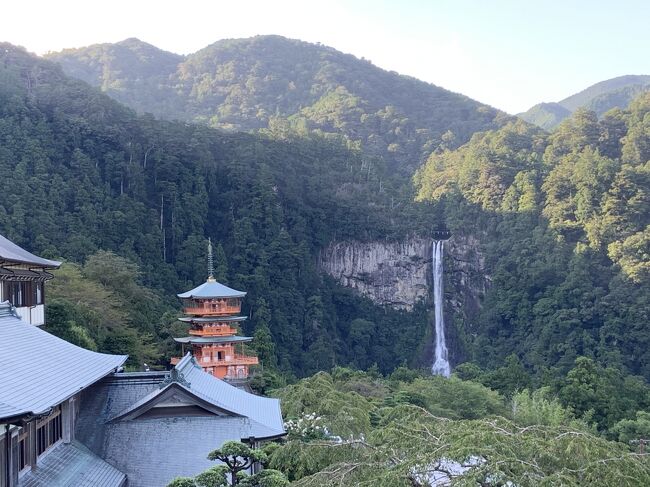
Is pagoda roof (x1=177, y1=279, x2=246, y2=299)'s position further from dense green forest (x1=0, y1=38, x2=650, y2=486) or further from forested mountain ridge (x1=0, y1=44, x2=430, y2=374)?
forested mountain ridge (x1=0, y1=44, x2=430, y2=374)

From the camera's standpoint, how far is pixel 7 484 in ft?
24.8

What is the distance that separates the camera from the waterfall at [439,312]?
5416 cm

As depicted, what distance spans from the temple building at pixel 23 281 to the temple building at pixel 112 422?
3990 mm

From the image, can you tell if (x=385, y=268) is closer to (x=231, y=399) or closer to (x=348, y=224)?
(x=348, y=224)

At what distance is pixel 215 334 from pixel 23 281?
13.6m

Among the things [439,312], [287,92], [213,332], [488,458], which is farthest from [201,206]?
[287,92]

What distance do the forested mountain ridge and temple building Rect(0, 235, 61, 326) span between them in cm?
1700

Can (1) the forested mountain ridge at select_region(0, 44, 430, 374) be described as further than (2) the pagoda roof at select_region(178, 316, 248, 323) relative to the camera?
Yes

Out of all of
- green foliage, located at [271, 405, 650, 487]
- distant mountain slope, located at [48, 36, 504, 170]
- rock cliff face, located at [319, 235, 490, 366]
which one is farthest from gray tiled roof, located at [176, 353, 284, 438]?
distant mountain slope, located at [48, 36, 504, 170]

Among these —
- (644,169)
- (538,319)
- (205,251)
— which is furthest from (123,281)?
(644,169)

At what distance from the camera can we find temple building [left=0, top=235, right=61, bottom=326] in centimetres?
1423

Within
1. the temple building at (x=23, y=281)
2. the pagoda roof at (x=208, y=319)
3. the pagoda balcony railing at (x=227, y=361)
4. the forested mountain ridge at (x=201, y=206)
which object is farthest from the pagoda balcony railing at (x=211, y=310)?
the temple building at (x=23, y=281)

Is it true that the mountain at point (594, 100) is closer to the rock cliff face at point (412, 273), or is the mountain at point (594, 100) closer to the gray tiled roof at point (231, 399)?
the rock cliff face at point (412, 273)

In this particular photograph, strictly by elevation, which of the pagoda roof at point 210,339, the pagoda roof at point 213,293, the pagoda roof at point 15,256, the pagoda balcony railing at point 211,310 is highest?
the pagoda roof at point 15,256
